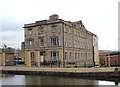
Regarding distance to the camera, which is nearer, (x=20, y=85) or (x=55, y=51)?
(x=20, y=85)

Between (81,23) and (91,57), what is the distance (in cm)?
1190

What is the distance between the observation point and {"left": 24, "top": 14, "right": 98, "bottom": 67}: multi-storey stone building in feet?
129

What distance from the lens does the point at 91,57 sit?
57156mm

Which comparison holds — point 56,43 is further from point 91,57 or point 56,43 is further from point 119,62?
point 91,57

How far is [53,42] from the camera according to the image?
1582 inches

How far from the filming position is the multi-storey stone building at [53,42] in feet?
129

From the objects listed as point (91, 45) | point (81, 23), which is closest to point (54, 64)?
point (81, 23)

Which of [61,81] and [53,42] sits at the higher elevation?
[53,42]

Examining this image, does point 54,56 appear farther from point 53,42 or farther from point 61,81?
point 61,81

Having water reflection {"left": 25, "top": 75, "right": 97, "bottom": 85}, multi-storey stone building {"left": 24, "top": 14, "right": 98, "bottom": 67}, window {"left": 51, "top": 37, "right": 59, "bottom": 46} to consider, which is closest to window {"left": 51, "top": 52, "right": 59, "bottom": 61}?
multi-storey stone building {"left": 24, "top": 14, "right": 98, "bottom": 67}

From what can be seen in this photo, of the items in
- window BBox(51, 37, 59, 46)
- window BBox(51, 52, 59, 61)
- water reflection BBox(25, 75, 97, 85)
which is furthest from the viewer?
window BBox(51, 37, 59, 46)

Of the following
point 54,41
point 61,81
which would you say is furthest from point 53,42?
point 61,81

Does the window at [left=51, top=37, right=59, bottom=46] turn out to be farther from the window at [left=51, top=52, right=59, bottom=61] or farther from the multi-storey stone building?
the window at [left=51, top=52, right=59, bottom=61]

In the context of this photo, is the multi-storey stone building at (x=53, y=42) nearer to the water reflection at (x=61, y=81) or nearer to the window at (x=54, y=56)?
the window at (x=54, y=56)
